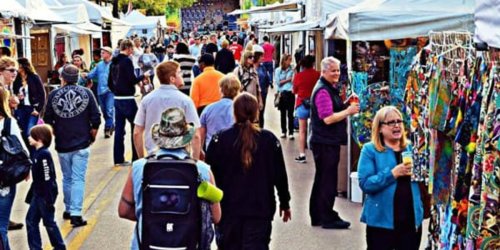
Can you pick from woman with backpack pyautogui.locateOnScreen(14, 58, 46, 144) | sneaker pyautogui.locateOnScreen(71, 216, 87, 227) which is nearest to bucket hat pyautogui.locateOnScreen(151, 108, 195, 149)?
sneaker pyautogui.locateOnScreen(71, 216, 87, 227)

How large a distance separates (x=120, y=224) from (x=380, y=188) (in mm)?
4192

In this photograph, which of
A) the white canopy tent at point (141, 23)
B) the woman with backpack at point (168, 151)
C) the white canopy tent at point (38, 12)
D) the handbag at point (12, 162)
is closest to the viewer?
the woman with backpack at point (168, 151)

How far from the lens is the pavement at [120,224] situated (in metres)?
8.55

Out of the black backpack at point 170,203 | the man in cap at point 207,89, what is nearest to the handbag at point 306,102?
the man in cap at point 207,89

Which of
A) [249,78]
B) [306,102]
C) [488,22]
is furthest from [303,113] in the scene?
[488,22]

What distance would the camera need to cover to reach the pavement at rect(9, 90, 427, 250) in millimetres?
8555

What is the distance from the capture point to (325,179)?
353 inches

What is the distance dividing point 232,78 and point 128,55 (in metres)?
4.85

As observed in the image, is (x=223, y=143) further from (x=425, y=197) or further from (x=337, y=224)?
(x=337, y=224)

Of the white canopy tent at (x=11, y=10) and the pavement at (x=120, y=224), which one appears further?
the white canopy tent at (x=11, y=10)

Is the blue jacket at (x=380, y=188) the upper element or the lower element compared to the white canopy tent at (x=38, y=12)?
lower

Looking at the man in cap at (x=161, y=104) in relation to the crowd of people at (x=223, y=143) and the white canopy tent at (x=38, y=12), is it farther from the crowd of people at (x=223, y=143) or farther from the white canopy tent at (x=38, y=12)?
the white canopy tent at (x=38, y=12)

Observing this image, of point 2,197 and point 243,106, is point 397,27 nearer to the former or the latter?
point 243,106

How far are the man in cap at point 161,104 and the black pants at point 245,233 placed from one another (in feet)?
7.50
